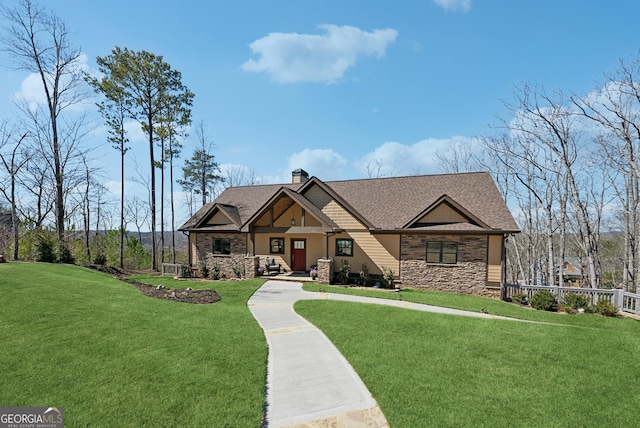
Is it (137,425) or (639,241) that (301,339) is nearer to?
(137,425)

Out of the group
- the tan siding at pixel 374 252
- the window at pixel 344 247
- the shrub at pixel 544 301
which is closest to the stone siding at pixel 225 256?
the window at pixel 344 247

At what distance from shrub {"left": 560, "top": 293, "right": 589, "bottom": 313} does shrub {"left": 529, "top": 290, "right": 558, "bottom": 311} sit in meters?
0.42

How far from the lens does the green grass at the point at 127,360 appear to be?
433 cm

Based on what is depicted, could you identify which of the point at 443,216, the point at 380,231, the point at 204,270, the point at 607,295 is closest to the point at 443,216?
the point at 443,216

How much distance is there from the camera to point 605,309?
11.4 m

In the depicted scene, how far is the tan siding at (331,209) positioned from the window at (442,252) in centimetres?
411

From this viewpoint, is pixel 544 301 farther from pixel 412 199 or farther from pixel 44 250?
pixel 44 250

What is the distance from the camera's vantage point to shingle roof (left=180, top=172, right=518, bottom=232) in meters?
15.3

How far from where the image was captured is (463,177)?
18.5 metres

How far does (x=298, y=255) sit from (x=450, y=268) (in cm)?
908

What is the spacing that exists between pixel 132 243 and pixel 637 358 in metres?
33.1

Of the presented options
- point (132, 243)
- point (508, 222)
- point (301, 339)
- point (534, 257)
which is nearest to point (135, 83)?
point (132, 243)

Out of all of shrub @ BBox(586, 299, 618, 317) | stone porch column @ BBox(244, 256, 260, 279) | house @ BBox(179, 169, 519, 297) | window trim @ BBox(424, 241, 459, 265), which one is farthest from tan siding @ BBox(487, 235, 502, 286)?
stone porch column @ BBox(244, 256, 260, 279)

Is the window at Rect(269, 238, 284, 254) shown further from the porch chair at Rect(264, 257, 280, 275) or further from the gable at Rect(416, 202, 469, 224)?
the gable at Rect(416, 202, 469, 224)
